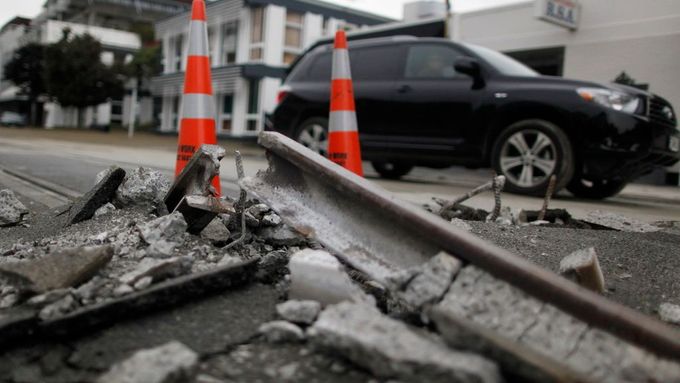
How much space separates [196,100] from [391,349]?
105 inches

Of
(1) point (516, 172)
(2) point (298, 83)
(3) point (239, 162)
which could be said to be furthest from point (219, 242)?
(2) point (298, 83)

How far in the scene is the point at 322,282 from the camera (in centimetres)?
202

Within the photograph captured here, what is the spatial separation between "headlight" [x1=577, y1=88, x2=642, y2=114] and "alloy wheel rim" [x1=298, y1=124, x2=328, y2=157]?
10.8 ft

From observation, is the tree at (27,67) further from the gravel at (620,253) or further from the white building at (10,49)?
the gravel at (620,253)

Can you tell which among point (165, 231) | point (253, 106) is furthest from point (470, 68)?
point (253, 106)

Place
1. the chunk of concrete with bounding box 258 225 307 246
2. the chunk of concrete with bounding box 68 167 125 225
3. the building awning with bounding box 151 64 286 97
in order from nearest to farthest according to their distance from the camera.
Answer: the chunk of concrete with bounding box 258 225 307 246 < the chunk of concrete with bounding box 68 167 125 225 < the building awning with bounding box 151 64 286 97

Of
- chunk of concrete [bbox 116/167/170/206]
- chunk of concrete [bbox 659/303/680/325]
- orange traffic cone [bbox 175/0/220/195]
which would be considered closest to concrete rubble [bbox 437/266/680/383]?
chunk of concrete [bbox 659/303/680/325]

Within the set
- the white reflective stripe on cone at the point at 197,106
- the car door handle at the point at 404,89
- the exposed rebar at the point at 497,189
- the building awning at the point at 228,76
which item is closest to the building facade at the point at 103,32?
the building awning at the point at 228,76

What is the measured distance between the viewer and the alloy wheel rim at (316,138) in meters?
8.29

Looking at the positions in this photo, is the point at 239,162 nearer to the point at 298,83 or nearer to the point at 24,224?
the point at 24,224

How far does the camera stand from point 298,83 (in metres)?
8.84

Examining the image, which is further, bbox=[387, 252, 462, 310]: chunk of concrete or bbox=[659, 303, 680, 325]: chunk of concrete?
bbox=[659, 303, 680, 325]: chunk of concrete

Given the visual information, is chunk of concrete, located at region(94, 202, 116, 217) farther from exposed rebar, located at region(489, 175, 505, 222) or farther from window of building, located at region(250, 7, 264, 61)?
window of building, located at region(250, 7, 264, 61)

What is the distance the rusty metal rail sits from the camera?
5.30 feet
